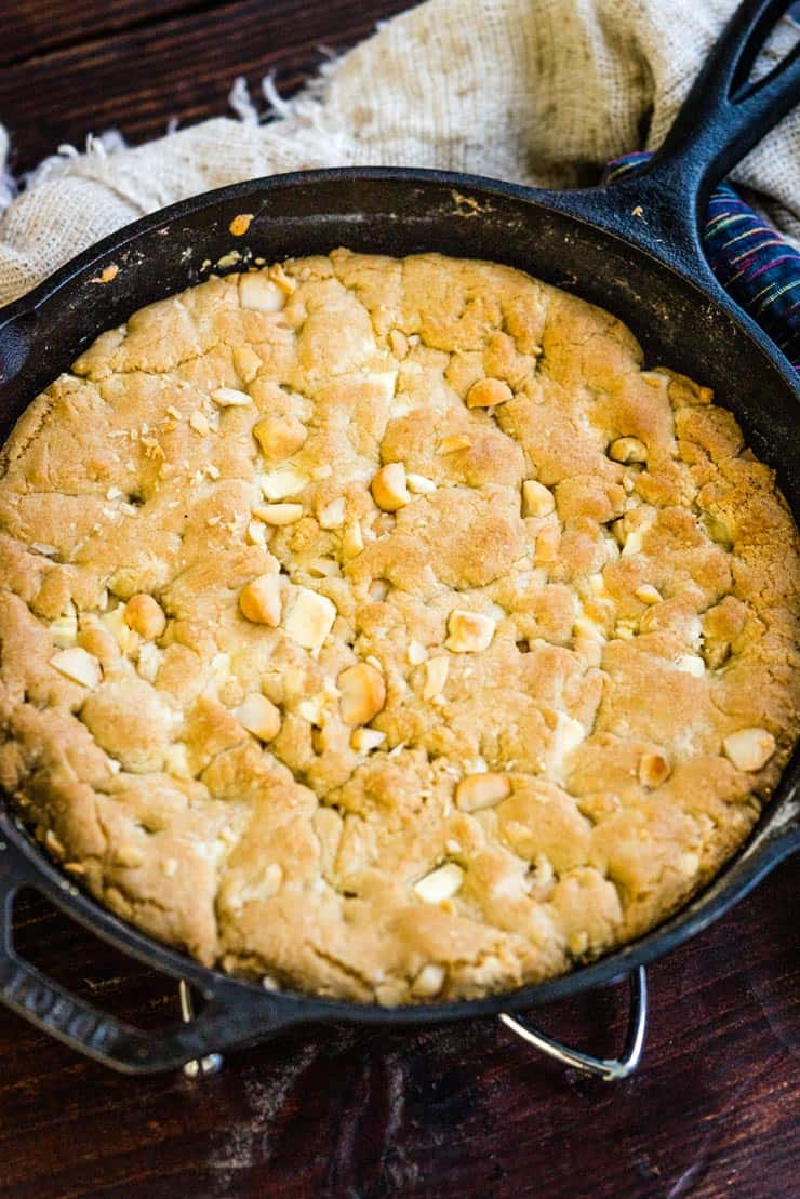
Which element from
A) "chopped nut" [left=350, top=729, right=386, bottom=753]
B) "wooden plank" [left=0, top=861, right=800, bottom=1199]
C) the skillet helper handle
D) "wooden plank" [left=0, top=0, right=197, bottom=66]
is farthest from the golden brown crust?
"wooden plank" [left=0, top=0, right=197, bottom=66]

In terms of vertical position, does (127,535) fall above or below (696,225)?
below

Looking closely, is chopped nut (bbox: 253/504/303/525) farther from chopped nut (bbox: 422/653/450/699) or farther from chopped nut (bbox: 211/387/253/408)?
chopped nut (bbox: 422/653/450/699)

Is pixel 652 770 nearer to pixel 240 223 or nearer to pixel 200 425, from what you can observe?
pixel 200 425

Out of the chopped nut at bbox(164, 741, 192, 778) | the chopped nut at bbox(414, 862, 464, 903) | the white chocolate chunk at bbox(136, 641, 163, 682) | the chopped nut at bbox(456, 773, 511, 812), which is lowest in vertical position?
the chopped nut at bbox(164, 741, 192, 778)

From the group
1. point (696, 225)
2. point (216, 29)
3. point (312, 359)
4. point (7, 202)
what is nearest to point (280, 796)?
point (312, 359)

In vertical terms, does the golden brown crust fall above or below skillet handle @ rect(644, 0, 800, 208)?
below

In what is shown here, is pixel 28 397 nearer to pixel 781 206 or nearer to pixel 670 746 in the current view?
pixel 670 746

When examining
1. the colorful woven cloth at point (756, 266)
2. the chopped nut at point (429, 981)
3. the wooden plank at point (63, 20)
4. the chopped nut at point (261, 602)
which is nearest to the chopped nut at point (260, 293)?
the chopped nut at point (261, 602)
